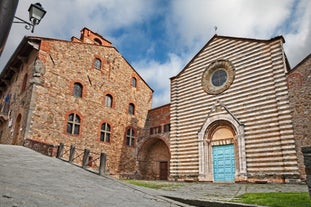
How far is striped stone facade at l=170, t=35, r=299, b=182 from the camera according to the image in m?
12.2

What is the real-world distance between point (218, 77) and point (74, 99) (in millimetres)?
10247

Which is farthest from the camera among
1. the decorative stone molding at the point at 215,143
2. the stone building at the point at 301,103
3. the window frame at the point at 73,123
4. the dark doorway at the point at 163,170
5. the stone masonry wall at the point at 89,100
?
the dark doorway at the point at 163,170

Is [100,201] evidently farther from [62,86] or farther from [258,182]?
[62,86]

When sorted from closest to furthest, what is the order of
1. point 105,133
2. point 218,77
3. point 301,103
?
point 301,103 → point 218,77 → point 105,133

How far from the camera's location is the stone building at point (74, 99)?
15891 mm

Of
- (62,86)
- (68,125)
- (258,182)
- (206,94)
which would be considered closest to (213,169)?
(258,182)

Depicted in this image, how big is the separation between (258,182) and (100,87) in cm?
1327

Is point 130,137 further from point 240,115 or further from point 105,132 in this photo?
point 240,115

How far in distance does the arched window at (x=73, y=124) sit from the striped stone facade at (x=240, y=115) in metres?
6.79

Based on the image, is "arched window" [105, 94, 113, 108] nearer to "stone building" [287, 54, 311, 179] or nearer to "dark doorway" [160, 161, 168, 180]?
"dark doorway" [160, 161, 168, 180]

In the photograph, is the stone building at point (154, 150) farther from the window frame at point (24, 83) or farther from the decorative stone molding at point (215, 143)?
the window frame at point (24, 83)

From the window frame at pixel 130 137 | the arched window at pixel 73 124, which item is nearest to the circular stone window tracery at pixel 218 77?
the window frame at pixel 130 137

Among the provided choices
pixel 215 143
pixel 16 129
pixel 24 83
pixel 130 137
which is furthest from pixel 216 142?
pixel 24 83

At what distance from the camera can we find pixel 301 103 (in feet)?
38.0
